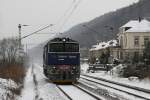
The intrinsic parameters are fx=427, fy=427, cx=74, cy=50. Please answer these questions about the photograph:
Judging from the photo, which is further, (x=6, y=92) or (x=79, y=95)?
(x=79, y=95)

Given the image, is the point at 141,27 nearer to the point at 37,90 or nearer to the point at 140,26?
the point at 140,26

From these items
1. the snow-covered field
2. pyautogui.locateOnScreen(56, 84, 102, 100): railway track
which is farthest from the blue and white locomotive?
A: pyautogui.locateOnScreen(56, 84, 102, 100): railway track

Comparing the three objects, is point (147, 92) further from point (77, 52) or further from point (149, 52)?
point (149, 52)

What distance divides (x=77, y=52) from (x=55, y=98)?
12903 millimetres

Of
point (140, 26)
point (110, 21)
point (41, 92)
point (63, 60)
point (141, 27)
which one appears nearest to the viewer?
point (41, 92)

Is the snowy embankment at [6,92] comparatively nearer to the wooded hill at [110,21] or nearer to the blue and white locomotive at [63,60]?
the blue and white locomotive at [63,60]

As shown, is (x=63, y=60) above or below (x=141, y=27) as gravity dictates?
below

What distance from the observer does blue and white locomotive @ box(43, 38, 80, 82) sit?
32000 mm

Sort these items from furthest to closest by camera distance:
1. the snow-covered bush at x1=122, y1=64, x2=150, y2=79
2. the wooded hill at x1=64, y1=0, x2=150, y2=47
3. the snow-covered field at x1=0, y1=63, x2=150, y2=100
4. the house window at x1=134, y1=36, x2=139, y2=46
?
the wooded hill at x1=64, y1=0, x2=150, y2=47
the house window at x1=134, y1=36, x2=139, y2=46
the snow-covered bush at x1=122, y1=64, x2=150, y2=79
the snow-covered field at x1=0, y1=63, x2=150, y2=100

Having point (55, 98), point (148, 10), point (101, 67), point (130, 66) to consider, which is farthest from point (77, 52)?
point (148, 10)

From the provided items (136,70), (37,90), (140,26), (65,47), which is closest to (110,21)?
(140,26)

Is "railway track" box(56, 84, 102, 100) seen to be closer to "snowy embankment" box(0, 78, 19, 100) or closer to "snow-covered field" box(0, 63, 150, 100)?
"snow-covered field" box(0, 63, 150, 100)

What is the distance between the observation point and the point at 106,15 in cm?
16662

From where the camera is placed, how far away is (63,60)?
1272 inches
